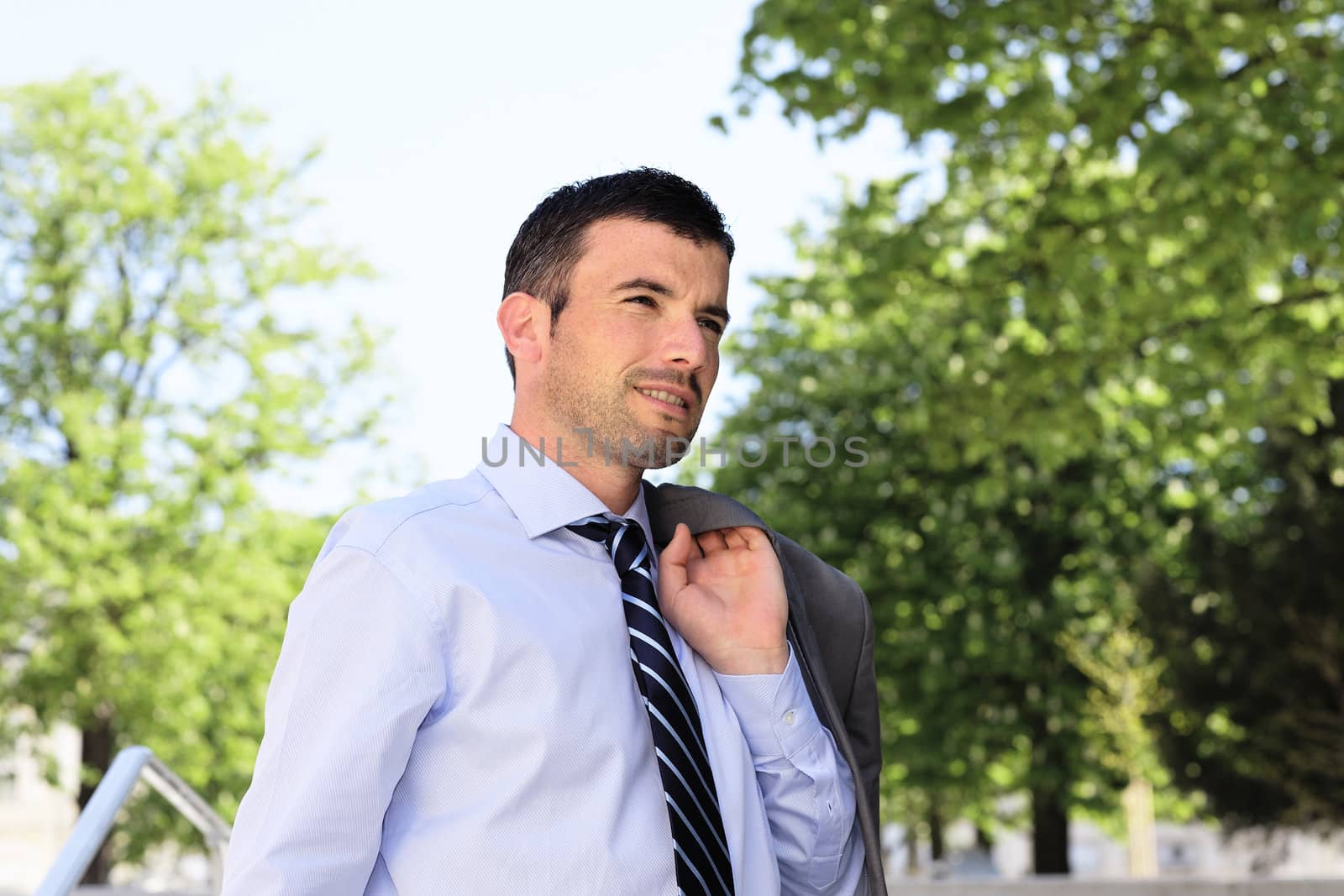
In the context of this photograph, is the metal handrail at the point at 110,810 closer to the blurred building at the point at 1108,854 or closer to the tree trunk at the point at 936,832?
the tree trunk at the point at 936,832

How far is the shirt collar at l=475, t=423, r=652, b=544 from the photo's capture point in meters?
1.93

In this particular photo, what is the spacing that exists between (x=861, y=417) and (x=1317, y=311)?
18.9 ft

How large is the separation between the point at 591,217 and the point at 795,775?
86cm

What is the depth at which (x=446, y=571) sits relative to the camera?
5.73 ft

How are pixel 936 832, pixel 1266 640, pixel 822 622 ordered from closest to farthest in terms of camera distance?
pixel 822 622 → pixel 1266 640 → pixel 936 832

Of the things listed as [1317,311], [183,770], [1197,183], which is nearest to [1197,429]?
[1317,311]

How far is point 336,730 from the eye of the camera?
5.29ft

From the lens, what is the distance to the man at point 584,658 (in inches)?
64.8

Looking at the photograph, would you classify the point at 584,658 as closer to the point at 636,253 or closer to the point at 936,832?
the point at 636,253

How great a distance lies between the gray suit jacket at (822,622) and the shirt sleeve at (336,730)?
606 millimetres

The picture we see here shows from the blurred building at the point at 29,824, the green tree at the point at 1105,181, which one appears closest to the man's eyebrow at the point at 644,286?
the green tree at the point at 1105,181

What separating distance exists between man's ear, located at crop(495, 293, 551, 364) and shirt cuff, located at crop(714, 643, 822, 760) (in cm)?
56

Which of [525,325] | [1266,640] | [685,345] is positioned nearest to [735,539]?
[685,345]

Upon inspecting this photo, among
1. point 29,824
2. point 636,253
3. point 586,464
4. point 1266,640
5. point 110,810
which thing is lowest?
point 29,824
